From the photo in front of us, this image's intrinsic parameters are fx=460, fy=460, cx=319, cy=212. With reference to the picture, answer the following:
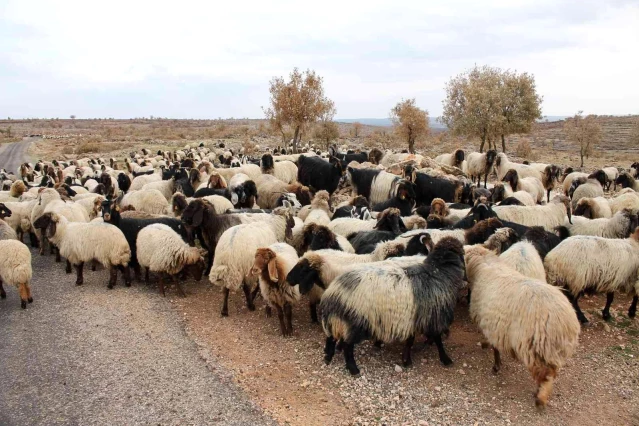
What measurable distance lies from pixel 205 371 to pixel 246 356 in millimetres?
593

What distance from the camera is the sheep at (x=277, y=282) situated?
643 cm

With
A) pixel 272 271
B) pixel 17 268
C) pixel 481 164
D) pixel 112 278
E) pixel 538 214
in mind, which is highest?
pixel 481 164

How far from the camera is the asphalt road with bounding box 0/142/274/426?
198 inches

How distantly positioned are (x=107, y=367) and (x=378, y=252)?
13.3ft

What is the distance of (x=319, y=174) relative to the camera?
1531 centimetres

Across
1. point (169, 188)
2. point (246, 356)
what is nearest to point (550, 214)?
point (246, 356)

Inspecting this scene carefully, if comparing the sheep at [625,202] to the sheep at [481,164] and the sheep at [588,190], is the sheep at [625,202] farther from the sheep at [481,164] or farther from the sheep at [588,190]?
the sheep at [481,164]

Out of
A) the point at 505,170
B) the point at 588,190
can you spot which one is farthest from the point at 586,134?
the point at 588,190

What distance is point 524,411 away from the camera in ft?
16.3

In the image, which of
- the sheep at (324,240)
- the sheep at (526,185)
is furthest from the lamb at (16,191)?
the sheep at (526,185)

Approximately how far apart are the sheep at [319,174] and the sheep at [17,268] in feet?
29.1

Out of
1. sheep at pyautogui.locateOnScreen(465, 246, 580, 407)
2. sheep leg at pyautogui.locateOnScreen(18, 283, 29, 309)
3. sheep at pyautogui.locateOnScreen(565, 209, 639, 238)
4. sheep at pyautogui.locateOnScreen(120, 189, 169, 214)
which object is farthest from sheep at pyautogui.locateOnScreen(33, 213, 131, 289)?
sheep at pyautogui.locateOnScreen(565, 209, 639, 238)

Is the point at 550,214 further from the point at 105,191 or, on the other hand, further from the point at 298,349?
the point at 105,191

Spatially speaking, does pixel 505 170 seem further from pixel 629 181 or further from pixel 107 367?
pixel 107 367
